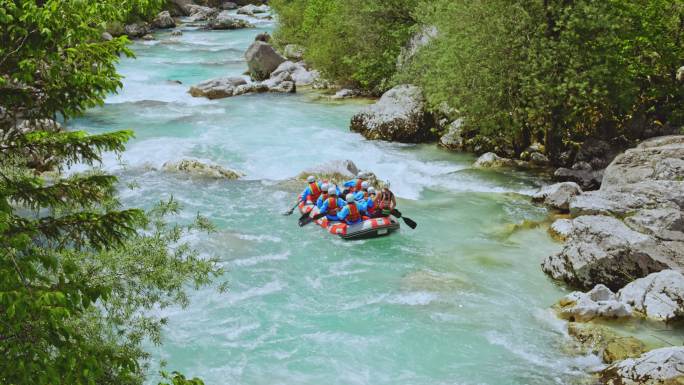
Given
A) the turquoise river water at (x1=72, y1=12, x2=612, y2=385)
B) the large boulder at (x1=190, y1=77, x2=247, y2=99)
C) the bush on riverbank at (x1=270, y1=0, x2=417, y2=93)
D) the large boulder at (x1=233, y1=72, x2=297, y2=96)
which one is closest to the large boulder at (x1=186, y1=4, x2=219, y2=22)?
the large boulder at (x1=190, y1=77, x2=247, y2=99)

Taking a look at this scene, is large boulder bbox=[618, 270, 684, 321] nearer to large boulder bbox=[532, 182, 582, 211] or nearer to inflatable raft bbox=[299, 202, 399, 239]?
large boulder bbox=[532, 182, 582, 211]

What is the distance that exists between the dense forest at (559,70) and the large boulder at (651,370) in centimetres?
863

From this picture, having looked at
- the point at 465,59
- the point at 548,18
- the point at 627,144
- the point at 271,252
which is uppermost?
the point at 548,18

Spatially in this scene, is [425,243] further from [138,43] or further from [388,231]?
[138,43]

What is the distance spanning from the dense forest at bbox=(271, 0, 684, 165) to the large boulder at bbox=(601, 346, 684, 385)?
8.63 m

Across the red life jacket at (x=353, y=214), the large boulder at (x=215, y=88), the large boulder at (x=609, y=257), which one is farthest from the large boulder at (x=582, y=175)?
the large boulder at (x=215, y=88)

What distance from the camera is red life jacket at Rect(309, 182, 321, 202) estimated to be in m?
14.9

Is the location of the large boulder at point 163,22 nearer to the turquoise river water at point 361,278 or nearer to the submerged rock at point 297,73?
the submerged rock at point 297,73

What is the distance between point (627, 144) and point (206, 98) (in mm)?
17010

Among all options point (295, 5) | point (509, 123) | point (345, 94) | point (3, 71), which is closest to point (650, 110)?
point (509, 123)

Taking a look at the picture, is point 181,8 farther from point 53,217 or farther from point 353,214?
point 53,217

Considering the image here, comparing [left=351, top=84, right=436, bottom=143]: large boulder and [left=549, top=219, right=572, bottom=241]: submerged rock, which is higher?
[left=351, top=84, right=436, bottom=143]: large boulder

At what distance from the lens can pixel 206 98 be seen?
2783 centimetres

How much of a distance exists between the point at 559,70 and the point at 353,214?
22.9 feet
